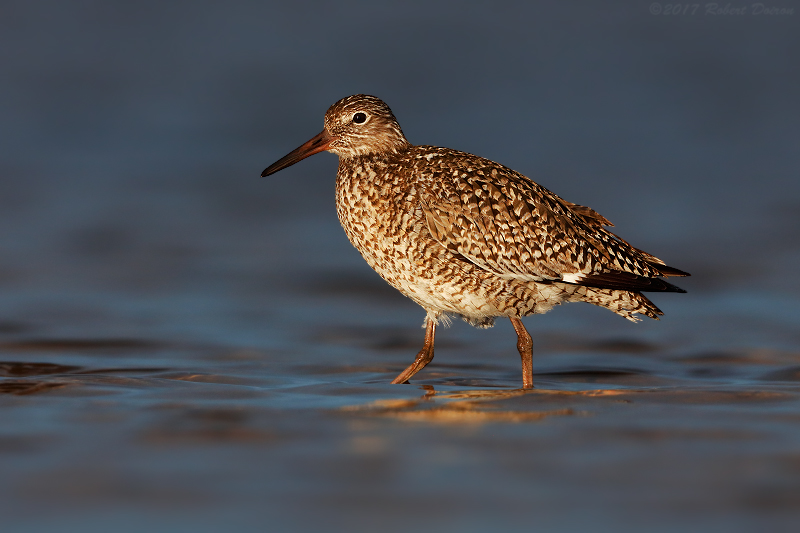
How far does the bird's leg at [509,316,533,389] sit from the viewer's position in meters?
8.36

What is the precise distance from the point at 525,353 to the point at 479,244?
1.06 m

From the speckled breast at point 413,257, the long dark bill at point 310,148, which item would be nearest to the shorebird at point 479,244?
the speckled breast at point 413,257

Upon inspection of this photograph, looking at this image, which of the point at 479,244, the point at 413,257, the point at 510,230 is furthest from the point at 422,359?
the point at 510,230

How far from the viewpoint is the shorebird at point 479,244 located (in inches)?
321

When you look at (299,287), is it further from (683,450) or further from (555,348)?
(683,450)

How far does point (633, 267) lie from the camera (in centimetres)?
856

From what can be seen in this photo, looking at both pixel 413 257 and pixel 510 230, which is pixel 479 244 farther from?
pixel 413 257

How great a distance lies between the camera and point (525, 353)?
8.55 metres

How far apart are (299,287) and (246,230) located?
2.82 m

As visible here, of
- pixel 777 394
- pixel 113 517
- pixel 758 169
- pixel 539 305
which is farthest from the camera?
pixel 758 169

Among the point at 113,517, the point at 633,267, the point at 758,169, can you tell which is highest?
the point at 758,169

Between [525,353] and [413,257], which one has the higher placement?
[413,257]

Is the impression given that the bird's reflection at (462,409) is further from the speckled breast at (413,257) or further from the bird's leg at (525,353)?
the speckled breast at (413,257)

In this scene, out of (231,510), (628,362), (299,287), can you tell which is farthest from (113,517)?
(299,287)
